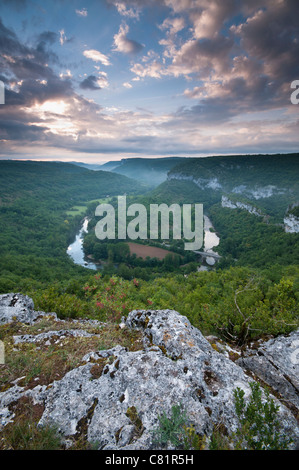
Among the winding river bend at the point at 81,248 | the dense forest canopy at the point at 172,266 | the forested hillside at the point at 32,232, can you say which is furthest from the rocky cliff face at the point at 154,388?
the winding river bend at the point at 81,248

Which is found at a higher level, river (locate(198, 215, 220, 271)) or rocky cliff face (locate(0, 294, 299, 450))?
rocky cliff face (locate(0, 294, 299, 450))

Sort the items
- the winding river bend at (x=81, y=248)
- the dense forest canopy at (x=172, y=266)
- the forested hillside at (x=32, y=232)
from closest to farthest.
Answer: the dense forest canopy at (x=172, y=266) < the forested hillside at (x=32, y=232) < the winding river bend at (x=81, y=248)

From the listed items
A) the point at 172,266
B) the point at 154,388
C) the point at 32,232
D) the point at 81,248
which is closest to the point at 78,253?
the point at 81,248

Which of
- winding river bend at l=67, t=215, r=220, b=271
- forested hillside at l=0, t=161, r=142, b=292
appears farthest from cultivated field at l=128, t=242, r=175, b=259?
forested hillside at l=0, t=161, r=142, b=292

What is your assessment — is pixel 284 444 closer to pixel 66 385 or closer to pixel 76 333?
pixel 66 385

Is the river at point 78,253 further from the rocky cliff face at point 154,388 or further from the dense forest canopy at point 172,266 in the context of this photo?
the rocky cliff face at point 154,388

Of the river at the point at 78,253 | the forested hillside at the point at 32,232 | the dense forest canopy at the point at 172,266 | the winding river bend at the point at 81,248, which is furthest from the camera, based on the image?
the winding river bend at the point at 81,248

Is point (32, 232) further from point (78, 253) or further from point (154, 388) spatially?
point (154, 388)

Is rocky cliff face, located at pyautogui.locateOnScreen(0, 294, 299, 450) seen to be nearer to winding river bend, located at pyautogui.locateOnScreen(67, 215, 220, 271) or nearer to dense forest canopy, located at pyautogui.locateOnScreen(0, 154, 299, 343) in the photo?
dense forest canopy, located at pyautogui.locateOnScreen(0, 154, 299, 343)

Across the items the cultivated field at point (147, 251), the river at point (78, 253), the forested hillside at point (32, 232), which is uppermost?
the forested hillside at point (32, 232)
